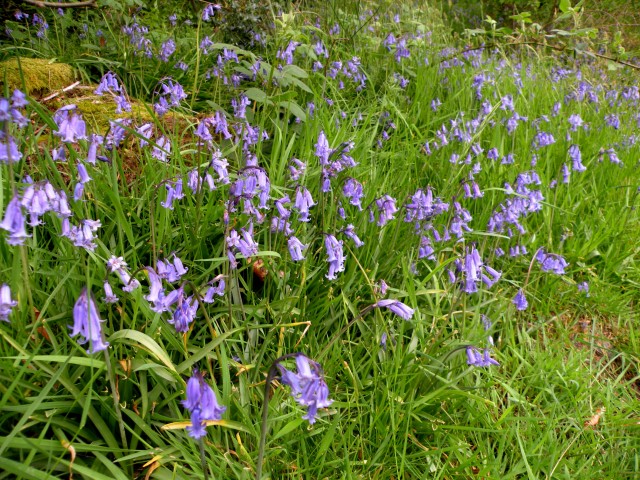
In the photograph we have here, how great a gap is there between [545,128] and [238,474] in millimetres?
4391

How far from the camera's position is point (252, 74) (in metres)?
3.89

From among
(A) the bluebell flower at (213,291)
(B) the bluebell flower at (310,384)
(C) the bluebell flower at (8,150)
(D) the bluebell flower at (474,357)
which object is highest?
(C) the bluebell flower at (8,150)

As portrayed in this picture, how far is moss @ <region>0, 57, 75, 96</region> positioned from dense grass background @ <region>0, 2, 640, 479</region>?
6.2 inches

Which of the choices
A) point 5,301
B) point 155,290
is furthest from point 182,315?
point 5,301

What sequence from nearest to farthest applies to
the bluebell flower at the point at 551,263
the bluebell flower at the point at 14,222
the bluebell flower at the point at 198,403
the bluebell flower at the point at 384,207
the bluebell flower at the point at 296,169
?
the bluebell flower at the point at 198,403, the bluebell flower at the point at 14,222, the bluebell flower at the point at 384,207, the bluebell flower at the point at 296,169, the bluebell flower at the point at 551,263

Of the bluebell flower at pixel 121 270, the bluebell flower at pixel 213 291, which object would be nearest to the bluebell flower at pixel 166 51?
the bluebell flower at pixel 213 291

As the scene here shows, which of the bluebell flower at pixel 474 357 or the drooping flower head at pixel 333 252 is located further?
the drooping flower head at pixel 333 252

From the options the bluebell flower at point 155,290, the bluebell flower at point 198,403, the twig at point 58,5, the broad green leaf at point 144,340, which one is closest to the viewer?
the bluebell flower at point 198,403

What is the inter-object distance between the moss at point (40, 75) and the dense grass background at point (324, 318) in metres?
0.16

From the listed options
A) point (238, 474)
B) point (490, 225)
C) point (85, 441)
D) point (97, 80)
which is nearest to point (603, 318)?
point (490, 225)

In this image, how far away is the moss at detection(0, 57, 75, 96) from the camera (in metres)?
3.92

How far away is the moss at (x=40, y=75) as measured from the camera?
3922 mm

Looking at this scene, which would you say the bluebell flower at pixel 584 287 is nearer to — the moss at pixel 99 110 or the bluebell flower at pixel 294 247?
the bluebell flower at pixel 294 247

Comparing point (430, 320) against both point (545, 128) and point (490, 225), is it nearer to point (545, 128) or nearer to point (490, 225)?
point (490, 225)
